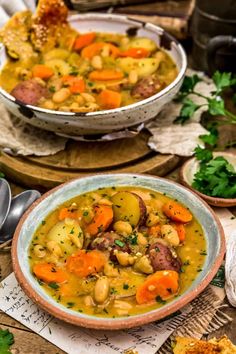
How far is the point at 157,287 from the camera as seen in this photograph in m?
1.85

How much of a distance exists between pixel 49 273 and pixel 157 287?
12.9 inches

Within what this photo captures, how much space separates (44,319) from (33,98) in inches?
37.4

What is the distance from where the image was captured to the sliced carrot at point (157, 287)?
1.84 metres

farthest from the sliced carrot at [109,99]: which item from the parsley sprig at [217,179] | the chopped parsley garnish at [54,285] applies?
the chopped parsley garnish at [54,285]

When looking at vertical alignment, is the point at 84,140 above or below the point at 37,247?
below

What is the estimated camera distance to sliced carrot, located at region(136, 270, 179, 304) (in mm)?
1841

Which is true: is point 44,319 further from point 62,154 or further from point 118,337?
point 62,154

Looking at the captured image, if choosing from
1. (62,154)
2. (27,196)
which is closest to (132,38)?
(62,154)

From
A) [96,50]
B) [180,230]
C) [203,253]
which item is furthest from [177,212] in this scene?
[96,50]

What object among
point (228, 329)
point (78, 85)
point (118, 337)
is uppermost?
point (78, 85)

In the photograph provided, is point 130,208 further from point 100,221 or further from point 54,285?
point 54,285

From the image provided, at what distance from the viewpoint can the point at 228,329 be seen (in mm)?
1939

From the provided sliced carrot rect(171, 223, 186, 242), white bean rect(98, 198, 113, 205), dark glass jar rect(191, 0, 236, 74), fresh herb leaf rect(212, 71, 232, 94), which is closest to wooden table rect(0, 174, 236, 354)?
sliced carrot rect(171, 223, 186, 242)

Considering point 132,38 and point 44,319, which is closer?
point 44,319
